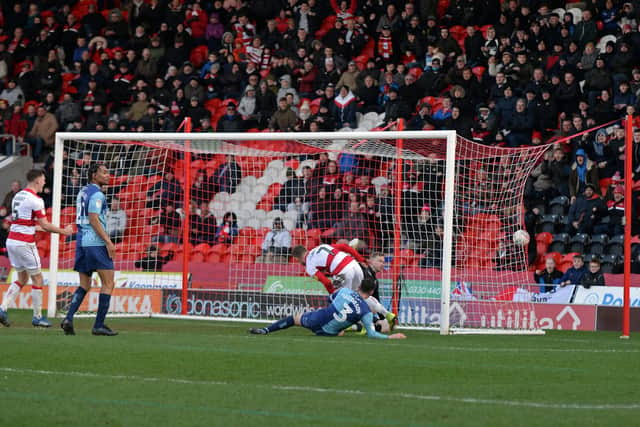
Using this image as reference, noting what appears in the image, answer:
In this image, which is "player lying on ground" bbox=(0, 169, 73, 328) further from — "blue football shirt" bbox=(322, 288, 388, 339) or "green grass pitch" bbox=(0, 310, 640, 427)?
"blue football shirt" bbox=(322, 288, 388, 339)

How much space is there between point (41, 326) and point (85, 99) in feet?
46.4

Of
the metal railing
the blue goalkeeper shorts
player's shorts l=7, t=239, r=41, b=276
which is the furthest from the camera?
the metal railing

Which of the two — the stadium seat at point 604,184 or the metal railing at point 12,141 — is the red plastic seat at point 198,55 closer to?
the metal railing at point 12,141

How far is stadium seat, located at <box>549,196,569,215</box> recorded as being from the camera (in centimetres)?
2062

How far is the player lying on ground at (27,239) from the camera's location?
14.7 m

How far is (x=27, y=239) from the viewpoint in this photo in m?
15.0

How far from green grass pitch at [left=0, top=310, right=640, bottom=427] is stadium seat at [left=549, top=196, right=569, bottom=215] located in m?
7.46

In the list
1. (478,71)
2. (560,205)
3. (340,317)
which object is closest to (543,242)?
(560,205)

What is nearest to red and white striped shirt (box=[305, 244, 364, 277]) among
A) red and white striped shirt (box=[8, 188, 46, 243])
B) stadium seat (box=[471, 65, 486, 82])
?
red and white striped shirt (box=[8, 188, 46, 243])

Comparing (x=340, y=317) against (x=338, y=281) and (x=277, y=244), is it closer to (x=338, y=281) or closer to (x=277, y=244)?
(x=338, y=281)

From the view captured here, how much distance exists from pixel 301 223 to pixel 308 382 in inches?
442

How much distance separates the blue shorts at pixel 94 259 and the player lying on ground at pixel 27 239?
4.55ft

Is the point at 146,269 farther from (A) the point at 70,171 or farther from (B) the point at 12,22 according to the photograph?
(B) the point at 12,22

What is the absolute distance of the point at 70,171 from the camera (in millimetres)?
24156
